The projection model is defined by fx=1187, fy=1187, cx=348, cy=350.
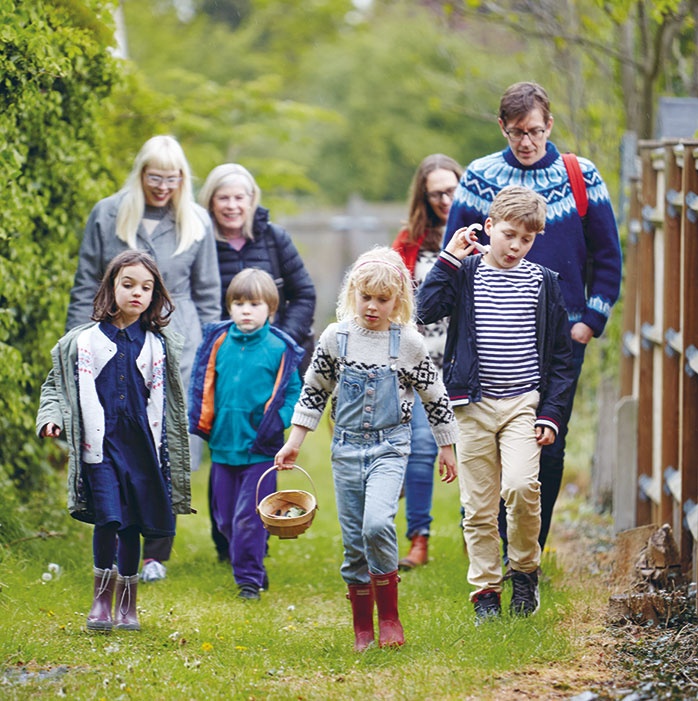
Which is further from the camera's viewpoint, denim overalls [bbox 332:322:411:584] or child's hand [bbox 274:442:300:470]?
child's hand [bbox 274:442:300:470]

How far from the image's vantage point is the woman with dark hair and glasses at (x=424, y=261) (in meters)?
6.70

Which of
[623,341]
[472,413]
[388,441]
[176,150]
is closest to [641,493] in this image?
[623,341]

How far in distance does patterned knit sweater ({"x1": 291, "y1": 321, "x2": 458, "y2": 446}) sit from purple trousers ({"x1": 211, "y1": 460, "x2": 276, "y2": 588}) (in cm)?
123

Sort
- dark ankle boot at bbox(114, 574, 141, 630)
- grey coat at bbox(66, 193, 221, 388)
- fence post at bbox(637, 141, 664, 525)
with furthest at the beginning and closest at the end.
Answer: fence post at bbox(637, 141, 664, 525)
grey coat at bbox(66, 193, 221, 388)
dark ankle boot at bbox(114, 574, 141, 630)

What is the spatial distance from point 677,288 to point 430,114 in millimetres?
17745

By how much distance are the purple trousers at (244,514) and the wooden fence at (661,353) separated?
2.08 meters

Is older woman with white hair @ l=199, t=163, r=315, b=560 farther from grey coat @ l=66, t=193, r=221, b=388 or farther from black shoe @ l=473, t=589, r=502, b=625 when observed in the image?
black shoe @ l=473, t=589, r=502, b=625

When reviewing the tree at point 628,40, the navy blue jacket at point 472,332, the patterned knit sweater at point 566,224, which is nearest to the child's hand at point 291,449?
the navy blue jacket at point 472,332

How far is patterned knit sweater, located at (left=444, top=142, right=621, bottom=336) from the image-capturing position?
5.49 m

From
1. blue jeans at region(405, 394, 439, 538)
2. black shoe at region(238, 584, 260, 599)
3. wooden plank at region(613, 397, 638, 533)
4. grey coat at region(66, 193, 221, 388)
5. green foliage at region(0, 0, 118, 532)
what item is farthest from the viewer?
wooden plank at region(613, 397, 638, 533)

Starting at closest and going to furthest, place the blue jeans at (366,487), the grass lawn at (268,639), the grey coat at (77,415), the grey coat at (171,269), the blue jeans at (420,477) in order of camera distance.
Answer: the grass lawn at (268,639) < the blue jeans at (366,487) < the grey coat at (77,415) < the grey coat at (171,269) < the blue jeans at (420,477)

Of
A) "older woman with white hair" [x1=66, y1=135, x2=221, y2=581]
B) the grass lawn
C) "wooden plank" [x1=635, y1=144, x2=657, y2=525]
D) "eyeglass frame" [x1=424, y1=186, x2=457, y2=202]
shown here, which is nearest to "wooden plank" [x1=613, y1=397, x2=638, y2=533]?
"wooden plank" [x1=635, y1=144, x2=657, y2=525]

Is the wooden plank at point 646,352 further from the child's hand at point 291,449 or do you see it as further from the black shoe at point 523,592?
the child's hand at point 291,449

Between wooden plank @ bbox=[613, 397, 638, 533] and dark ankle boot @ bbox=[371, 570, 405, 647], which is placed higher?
wooden plank @ bbox=[613, 397, 638, 533]
